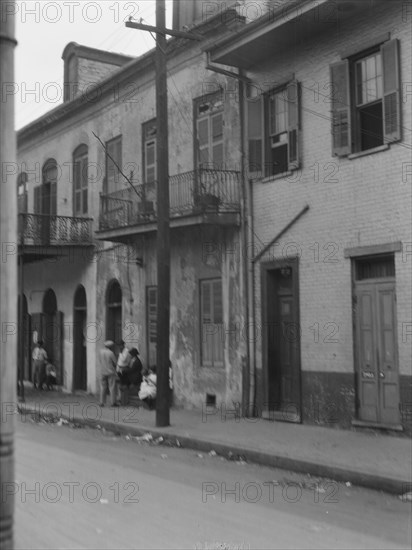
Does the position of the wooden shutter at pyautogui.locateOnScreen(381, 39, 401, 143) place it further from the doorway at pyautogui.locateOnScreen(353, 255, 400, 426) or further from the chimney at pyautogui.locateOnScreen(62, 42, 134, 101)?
the chimney at pyautogui.locateOnScreen(62, 42, 134, 101)

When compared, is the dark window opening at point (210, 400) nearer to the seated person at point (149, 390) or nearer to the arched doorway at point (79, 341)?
the seated person at point (149, 390)

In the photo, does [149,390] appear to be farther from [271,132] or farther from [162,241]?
[271,132]

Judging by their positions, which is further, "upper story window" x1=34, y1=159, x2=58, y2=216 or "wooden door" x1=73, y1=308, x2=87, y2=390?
"upper story window" x1=34, y1=159, x2=58, y2=216

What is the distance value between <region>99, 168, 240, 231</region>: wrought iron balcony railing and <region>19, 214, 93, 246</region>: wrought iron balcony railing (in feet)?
9.10

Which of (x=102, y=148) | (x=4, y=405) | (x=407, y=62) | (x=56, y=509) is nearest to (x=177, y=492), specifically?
(x=56, y=509)

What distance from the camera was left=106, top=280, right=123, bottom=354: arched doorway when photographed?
20.1 metres

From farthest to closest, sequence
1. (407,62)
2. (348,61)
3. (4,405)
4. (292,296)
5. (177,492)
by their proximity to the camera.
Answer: (292,296) < (348,61) < (407,62) < (177,492) < (4,405)

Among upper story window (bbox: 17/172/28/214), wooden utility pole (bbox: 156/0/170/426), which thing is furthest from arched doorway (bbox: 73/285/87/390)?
wooden utility pole (bbox: 156/0/170/426)

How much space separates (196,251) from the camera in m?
16.7

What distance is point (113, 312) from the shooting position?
2039 centimetres

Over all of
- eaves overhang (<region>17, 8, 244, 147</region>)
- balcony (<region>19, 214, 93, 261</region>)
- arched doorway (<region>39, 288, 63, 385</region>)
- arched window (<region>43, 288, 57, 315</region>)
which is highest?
eaves overhang (<region>17, 8, 244, 147</region>)

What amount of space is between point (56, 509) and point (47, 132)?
18.6 meters

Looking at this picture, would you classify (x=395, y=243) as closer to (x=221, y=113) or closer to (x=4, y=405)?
(x=221, y=113)

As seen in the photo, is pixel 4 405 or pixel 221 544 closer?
pixel 4 405
